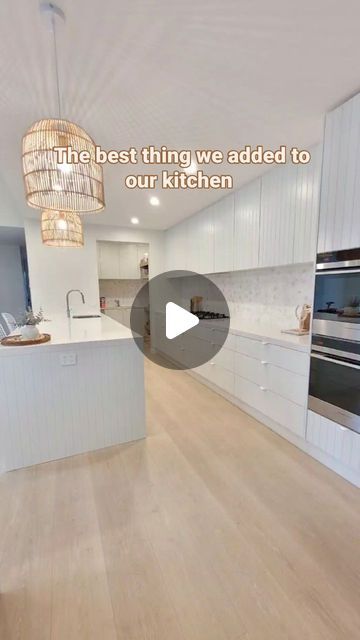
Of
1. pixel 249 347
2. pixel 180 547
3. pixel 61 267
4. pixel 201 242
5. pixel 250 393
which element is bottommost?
pixel 180 547

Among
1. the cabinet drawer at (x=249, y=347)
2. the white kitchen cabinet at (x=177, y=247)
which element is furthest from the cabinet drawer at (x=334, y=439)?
the white kitchen cabinet at (x=177, y=247)

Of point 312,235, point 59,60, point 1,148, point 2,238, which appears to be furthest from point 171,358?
point 2,238

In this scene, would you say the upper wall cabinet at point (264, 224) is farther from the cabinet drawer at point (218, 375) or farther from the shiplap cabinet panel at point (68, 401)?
the shiplap cabinet panel at point (68, 401)

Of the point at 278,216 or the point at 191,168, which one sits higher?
the point at 191,168

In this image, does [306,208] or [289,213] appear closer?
[306,208]

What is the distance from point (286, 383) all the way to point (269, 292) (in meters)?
1.25

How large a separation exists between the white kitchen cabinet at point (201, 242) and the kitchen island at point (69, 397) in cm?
190

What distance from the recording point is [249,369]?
8.46ft

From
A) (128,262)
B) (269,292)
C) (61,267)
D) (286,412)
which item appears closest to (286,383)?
(286,412)

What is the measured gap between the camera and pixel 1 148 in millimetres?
2092

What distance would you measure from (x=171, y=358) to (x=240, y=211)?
2.54 meters

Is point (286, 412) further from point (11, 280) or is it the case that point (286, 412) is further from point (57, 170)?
point (11, 280)

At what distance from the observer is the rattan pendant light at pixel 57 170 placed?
135 cm
